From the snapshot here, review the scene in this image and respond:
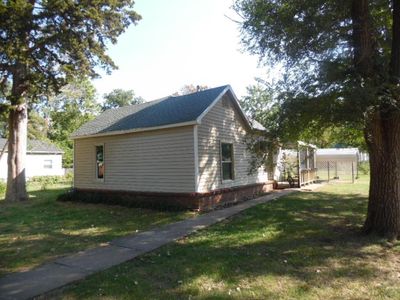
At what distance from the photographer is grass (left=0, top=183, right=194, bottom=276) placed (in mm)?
7218

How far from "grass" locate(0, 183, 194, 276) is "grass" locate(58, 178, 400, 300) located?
1987 millimetres

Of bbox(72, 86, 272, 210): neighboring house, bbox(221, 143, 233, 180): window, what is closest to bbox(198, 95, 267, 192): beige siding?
bbox(72, 86, 272, 210): neighboring house

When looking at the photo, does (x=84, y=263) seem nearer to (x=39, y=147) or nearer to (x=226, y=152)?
(x=226, y=152)

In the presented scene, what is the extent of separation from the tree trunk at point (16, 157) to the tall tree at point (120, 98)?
58711 mm

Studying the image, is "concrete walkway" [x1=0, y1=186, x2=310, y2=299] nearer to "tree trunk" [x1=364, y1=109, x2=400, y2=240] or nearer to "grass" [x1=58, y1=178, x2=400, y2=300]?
"grass" [x1=58, y1=178, x2=400, y2=300]

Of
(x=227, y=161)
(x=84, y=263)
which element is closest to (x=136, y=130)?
(x=227, y=161)

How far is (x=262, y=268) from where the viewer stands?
5836 millimetres

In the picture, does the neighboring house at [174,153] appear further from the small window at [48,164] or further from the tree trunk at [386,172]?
the small window at [48,164]

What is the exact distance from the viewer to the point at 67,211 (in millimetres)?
13328

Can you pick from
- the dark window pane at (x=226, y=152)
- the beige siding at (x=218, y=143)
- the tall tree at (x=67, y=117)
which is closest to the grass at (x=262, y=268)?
the beige siding at (x=218, y=143)

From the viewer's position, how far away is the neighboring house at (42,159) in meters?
37.0

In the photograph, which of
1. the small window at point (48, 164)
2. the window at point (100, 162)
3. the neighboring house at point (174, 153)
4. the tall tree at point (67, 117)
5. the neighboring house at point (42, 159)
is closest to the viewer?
the neighboring house at point (174, 153)

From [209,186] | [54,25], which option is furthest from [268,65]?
[54,25]

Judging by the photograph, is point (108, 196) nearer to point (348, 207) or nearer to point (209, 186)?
point (209, 186)
